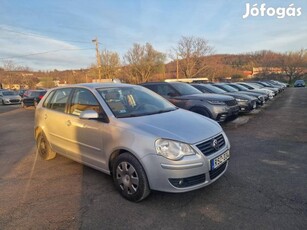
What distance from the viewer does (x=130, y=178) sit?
3.36m

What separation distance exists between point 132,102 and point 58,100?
1680 mm

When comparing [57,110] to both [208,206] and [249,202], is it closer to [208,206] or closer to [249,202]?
[208,206]

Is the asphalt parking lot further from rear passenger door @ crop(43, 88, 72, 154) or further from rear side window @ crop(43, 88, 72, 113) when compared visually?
rear side window @ crop(43, 88, 72, 113)

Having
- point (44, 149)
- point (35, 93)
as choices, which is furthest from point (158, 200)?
point (35, 93)

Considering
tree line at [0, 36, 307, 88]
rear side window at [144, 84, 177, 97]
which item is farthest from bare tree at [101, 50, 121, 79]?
rear side window at [144, 84, 177, 97]

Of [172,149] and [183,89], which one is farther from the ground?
[183,89]

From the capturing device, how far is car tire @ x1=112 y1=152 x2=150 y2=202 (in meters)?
3.21

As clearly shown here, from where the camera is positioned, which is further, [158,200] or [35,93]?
[35,93]

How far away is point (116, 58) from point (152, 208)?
47205mm

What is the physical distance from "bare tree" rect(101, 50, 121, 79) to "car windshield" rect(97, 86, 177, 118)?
44.0 meters

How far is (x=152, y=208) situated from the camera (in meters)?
3.21

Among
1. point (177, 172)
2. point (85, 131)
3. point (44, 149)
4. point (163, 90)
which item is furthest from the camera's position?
point (163, 90)

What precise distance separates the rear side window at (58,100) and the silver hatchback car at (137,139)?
24 millimetres

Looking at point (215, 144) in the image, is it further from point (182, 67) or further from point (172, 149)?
point (182, 67)
